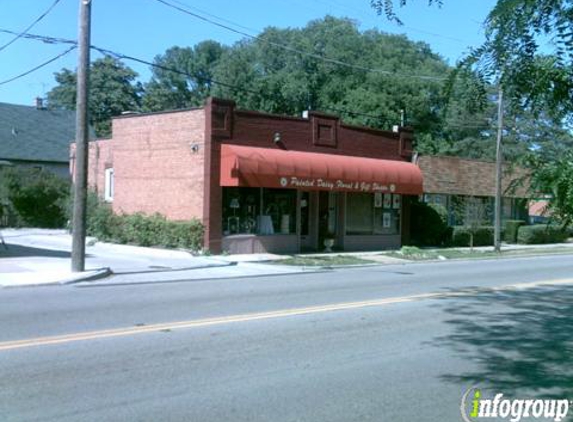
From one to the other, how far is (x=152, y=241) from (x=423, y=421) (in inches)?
758

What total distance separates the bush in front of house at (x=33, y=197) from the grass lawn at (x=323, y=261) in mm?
14686

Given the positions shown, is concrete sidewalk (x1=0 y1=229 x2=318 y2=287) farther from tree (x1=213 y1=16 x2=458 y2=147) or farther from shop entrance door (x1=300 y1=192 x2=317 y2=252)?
tree (x1=213 y1=16 x2=458 y2=147)

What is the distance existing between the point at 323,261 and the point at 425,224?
10348mm

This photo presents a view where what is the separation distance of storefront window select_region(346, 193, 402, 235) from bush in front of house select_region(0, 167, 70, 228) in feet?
45.4

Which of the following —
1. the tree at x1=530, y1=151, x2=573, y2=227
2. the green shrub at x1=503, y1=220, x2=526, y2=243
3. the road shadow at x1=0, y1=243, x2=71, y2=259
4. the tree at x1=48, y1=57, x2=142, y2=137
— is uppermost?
the tree at x1=48, y1=57, x2=142, y2=137

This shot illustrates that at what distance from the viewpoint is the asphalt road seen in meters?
5.91

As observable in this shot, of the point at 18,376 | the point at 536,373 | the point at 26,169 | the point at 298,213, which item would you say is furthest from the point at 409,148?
the point at 18,376

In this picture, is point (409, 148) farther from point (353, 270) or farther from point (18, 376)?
point (18, 376)

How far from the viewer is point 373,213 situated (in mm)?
27891

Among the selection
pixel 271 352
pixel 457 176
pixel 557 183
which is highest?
pixel 457 176

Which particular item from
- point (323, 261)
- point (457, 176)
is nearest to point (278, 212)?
point (323, 261)

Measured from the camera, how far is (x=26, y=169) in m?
33.0

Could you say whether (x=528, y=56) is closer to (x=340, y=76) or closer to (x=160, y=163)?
(x=160, y=163)

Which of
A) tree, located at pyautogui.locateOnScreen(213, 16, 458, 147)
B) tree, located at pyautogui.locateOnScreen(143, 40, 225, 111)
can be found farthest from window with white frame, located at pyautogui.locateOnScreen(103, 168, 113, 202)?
tree, located at pyautogui.locateOnScreen(143, 40, 225, 111)
